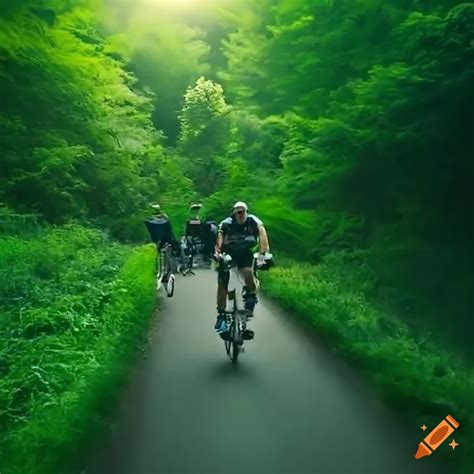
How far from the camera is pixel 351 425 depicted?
309cm

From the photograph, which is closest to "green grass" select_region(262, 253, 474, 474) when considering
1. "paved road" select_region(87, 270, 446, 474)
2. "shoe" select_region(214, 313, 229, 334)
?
"paved road" select_region(87, 270, 446, 474)

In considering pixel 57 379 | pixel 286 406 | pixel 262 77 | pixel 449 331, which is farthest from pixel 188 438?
pixel 262 77

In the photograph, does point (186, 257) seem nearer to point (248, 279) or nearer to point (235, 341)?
point (248, 279)

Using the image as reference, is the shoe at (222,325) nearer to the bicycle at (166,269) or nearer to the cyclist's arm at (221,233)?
the cyclist's arm at (221,233)

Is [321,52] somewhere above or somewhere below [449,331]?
above

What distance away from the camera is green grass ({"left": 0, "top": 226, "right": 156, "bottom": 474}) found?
2862 mm

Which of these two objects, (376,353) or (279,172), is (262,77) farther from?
(376,353)

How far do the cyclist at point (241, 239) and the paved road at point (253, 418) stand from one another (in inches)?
18.1

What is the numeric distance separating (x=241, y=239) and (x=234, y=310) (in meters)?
0.51

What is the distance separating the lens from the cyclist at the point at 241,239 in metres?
4.33

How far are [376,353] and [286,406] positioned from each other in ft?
3.10

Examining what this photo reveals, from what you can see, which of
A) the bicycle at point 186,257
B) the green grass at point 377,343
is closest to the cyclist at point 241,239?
the green grass at point 377,343

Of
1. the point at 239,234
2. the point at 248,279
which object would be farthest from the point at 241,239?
the point at 248,279

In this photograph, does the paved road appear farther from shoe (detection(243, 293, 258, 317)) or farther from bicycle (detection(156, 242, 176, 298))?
bicycle (detection(156, 242, 176, 298))
